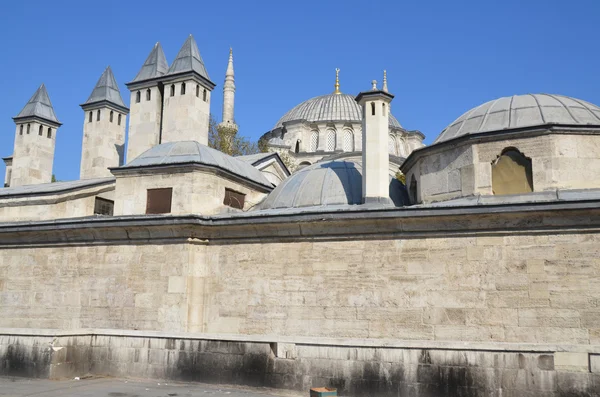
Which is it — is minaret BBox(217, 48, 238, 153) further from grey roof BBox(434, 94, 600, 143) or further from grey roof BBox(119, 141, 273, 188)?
grey roof BBox(434, 94, 600, 143)

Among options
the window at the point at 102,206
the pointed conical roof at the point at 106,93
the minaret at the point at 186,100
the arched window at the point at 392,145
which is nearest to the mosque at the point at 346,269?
the window at the point at 102,206

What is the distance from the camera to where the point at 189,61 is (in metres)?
17.5

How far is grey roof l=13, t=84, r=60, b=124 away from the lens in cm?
2191

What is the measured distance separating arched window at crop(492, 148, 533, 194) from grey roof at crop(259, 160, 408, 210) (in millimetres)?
2793

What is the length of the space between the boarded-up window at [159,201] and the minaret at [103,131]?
773 cm

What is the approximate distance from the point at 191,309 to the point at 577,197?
25.1 ft

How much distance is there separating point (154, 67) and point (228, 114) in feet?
56.9

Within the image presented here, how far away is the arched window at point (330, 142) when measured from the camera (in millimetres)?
39500

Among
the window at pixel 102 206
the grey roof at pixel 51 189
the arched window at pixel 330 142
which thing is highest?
the arched window at pixel 330 142

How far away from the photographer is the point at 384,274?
34.2 ft

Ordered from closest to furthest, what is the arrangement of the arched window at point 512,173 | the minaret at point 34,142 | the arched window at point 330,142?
the arched window at point 512,173
the minaret at point 34,142
the arched window at point 330,142

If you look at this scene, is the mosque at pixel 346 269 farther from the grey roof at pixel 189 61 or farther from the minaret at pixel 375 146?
the grey roof at pixel 189 61

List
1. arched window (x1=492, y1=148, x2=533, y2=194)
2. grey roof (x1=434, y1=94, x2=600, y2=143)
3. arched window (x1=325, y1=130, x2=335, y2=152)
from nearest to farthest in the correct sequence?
1. arched window (x1=492, y1=148, x2=533, y2=194)
2. grey roof (x1=434, y1=94, x2=600, y2=143)
3. arched window (x1=325, y1=130, x2=335, y2=152)

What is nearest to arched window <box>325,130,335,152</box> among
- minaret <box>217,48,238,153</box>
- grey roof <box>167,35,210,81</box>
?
minaret <box>217,48,238,153</box>
